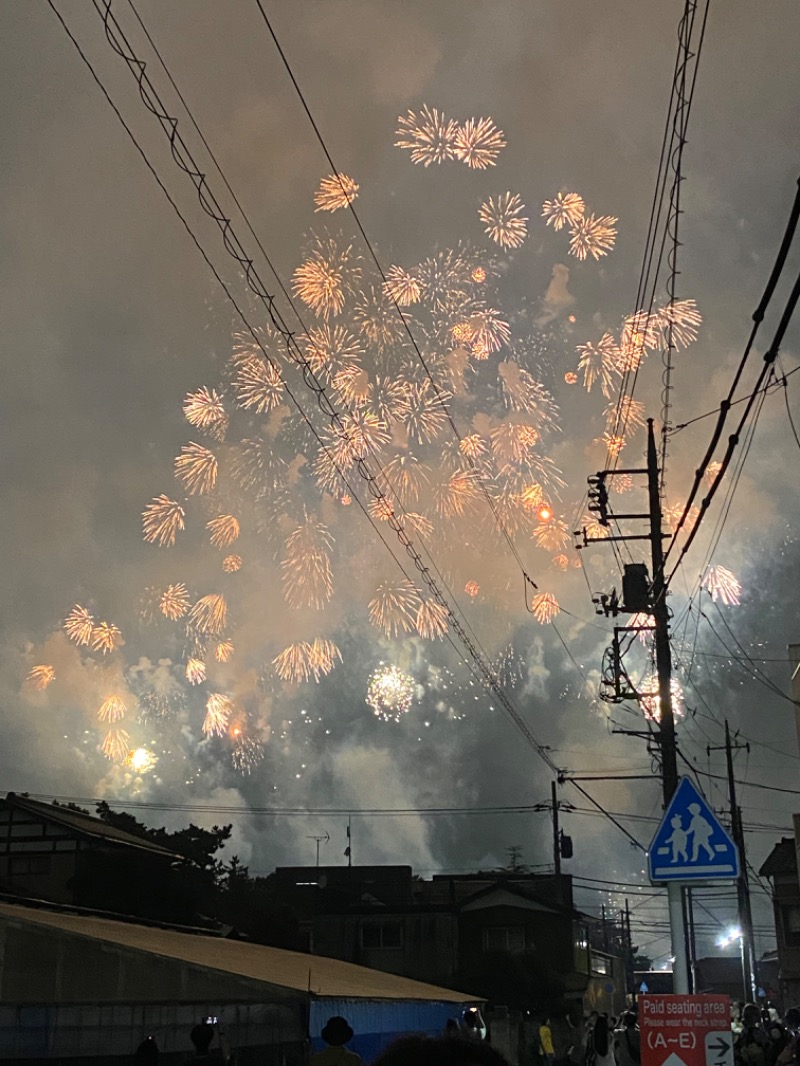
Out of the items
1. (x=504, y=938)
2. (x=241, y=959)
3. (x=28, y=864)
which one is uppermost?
(x=28, y=864)

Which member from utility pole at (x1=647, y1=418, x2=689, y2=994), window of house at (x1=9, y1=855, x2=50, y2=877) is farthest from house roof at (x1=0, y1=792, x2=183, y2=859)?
utility pole at (x1=647, y1=418, x2=689, y2=994)

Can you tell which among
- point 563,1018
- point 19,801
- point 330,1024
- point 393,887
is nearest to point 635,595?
point 330,1024

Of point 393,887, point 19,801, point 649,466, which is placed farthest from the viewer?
point 393,887

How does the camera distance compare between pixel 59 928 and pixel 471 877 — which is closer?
pixel 59 928

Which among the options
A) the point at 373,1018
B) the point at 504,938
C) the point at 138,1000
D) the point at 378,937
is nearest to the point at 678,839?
the point at 138,1000

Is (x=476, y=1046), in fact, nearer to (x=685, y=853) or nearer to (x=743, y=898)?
(x=685, y=853)

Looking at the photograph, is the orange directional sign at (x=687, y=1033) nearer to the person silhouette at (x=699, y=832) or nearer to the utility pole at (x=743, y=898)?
the person silhouette at (x=699, y=832)

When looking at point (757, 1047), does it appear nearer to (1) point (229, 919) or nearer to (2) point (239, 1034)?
(2) point (239, 1034)
